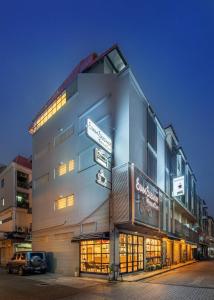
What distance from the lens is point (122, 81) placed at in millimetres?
27328

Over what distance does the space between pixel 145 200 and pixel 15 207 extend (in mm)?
29972

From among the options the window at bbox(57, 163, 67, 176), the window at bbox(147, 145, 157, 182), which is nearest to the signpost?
the window at bbox(147, 145, 157, 182)

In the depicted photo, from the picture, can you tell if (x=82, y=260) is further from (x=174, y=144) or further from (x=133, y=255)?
(x=174, y=144)

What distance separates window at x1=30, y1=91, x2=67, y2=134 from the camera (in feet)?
114

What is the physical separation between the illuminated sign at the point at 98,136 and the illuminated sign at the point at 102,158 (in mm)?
580

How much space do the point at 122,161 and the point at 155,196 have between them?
6030 millimetres

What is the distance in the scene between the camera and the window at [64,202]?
97.7ft

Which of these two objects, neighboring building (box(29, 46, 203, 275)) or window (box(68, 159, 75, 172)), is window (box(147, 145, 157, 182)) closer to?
neighboring building (box(29, 46, 203, 275))

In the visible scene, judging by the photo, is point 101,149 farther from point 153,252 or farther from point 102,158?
point 153,252

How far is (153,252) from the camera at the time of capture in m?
31.7

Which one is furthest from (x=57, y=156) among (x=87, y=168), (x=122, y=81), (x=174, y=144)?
(x=174, y=144)

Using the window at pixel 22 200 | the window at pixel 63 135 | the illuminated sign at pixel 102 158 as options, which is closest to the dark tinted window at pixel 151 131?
the illuminated sign at pixel 102 158

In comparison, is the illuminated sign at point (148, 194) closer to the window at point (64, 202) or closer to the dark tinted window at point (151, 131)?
the dark tinted window at point (151, 131)

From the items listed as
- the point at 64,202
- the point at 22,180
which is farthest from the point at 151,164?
the point at 22,180
